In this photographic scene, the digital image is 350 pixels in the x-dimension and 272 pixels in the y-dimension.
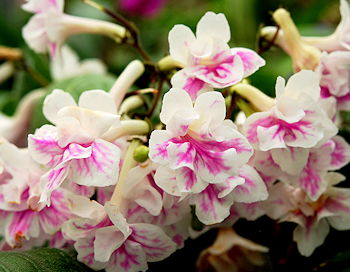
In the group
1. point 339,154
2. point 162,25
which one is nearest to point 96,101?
point 339,154

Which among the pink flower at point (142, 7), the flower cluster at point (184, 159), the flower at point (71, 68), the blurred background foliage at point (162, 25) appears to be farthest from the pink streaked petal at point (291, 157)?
the pink flower at point (142, 7)

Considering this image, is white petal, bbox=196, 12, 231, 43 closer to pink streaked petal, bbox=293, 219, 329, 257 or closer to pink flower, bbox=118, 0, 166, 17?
pink streaked petal, bbox=293, 219, 329, 257

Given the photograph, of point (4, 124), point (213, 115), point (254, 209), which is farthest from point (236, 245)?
point (4, 124)

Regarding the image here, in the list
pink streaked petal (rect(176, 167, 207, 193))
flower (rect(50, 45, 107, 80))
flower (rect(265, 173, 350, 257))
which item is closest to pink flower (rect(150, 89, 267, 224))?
pink streaked petal (rect(176, 167, 207, 193))

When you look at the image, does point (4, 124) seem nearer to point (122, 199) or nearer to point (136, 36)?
point (136, 36)

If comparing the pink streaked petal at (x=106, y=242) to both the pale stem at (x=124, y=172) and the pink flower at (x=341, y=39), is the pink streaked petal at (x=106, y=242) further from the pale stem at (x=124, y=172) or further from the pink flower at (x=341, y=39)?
the pink flower at (x=341, y=39)

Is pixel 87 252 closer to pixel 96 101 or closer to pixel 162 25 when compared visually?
pixel 96 101
